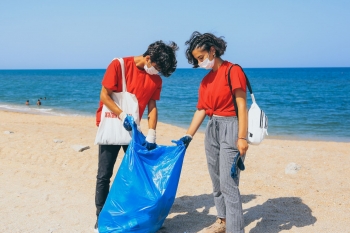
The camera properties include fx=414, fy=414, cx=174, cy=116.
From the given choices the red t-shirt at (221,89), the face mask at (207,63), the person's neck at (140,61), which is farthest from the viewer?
the person's neck at (140,61)

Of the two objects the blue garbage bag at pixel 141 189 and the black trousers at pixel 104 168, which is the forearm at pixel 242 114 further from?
the black trousers at pixel 104 168

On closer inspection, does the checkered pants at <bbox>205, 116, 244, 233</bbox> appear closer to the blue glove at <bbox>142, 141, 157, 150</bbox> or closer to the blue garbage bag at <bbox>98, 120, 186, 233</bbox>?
the blue garbage bag at <bbox>98, 120, 186, 233</bbox>

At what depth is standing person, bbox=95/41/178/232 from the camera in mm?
3564

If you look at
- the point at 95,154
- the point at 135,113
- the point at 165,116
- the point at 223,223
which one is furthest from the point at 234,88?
the point at 165,116

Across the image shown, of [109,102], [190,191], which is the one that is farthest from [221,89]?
[190,191]

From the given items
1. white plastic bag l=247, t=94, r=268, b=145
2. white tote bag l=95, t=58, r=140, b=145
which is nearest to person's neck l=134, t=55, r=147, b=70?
white tote bag l=95, t=58, r=140, b=145

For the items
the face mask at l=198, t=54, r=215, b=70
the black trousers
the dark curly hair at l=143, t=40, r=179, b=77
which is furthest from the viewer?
the black trousers

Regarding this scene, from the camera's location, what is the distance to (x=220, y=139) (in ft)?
11.5

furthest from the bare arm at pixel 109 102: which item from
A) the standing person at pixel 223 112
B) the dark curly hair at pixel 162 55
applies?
the standing person at pixel 223 112

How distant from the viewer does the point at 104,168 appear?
3.80 meters

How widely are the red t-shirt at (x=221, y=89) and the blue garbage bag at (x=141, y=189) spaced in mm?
455

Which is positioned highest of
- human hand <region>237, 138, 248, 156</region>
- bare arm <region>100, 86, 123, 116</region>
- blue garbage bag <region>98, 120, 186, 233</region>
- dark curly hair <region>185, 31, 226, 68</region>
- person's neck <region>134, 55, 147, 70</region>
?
dark curly hair <region>185, 31, 226, 68</region>

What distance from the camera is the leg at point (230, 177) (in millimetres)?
3402

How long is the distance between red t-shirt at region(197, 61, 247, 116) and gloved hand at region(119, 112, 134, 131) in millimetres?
655
